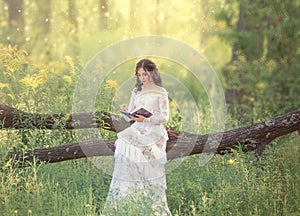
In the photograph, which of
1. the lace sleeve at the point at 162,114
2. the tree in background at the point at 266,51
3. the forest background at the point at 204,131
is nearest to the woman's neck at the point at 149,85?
the lace sleeve at the point at 162,114

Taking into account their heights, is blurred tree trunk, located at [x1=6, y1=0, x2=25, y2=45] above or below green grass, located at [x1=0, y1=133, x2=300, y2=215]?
above

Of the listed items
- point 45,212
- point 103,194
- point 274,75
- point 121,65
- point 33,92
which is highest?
point 121,65

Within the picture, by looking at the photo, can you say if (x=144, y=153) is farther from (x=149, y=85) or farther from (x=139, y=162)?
(x=149, y=85)

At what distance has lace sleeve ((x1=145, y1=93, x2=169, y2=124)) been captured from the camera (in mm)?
6797

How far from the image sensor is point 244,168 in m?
6.98

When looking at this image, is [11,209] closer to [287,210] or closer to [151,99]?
[151,99]

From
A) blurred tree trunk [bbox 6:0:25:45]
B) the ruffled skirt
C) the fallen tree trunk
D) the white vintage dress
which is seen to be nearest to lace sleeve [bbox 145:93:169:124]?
the white vintage dress

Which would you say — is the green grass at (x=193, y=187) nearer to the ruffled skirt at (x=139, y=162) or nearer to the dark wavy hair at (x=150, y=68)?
the ruffled skirt at (x=139, y=162)

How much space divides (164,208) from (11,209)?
4.70ft

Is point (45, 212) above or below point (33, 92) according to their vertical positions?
below

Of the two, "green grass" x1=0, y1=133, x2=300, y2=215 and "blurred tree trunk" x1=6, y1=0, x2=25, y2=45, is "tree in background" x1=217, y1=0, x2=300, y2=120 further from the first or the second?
"blurred tree trunk" x1=6, y1=0, x2=25, y2=45

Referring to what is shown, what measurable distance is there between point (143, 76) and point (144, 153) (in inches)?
32.5

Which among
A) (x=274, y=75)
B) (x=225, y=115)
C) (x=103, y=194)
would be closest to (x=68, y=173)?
(x=103, y=194)

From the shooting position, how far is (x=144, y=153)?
685 centimetres
